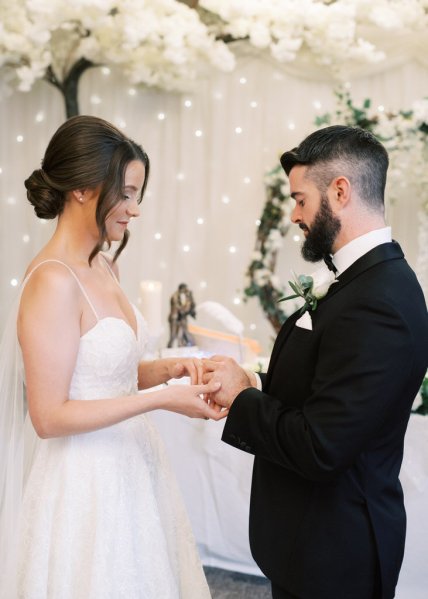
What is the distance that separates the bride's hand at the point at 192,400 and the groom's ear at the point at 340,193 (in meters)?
0.60

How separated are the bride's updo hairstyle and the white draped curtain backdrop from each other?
2.93 meters

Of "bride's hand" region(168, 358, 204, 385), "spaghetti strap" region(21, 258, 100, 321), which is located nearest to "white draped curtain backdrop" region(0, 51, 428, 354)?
"bride's hand" region(168, 358, 204, 385)

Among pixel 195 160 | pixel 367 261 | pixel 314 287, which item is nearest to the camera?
pixel 367 261

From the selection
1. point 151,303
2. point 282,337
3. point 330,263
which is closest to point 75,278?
point 282,337

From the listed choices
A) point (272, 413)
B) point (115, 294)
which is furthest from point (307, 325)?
point (115, 294)

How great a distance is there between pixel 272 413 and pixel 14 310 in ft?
2.73

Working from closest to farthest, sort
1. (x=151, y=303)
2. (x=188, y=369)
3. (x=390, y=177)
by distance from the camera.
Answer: (x=188, y=369)
(x=151, y=303)
(x=390, y=177)

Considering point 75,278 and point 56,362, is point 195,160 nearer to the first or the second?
point 75,278

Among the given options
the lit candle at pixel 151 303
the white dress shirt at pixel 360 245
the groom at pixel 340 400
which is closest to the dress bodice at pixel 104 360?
the groom at pixel 340 400

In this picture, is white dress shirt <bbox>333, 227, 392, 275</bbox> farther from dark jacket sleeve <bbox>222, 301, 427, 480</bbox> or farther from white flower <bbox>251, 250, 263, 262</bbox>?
white flower <bbox>251, 250, 263, 262</bbox>

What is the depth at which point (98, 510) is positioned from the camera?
188cm

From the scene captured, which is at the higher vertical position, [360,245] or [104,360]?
[360,245]

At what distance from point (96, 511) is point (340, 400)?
807 mm

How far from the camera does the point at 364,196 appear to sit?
5.43 feet
